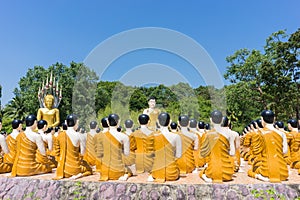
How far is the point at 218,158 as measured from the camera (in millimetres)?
5973

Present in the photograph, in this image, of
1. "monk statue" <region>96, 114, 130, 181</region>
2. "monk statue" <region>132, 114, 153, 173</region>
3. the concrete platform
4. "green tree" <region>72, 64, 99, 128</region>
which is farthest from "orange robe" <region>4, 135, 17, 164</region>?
"green tree" <region>72, 64, 99, 128</region>

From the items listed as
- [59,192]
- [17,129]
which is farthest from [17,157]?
[59,192]

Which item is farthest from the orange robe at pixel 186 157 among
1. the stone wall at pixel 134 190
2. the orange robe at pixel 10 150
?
the orange robe at pixel 10 150

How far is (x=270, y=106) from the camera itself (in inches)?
906

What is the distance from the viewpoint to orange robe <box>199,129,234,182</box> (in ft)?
19.4

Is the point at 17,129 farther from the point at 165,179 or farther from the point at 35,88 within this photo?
the point at 35,88

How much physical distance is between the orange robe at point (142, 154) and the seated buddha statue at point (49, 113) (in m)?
4.99

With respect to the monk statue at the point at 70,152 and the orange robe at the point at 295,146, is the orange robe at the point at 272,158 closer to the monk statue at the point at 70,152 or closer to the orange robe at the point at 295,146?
the orange robe at the point at 295,146

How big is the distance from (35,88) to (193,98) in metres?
20.2

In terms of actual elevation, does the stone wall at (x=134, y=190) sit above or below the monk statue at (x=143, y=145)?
below

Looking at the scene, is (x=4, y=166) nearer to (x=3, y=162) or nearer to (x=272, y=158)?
(x=3, y=162)

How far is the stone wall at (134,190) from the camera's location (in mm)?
5551

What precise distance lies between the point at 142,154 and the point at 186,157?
1211 millimetres

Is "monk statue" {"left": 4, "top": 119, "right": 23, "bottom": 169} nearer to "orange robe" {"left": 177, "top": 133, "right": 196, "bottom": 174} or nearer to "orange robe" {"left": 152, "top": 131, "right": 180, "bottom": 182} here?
"orange robe" {"left": 152, "top": 131, "right": 180, "bottom": 182}
